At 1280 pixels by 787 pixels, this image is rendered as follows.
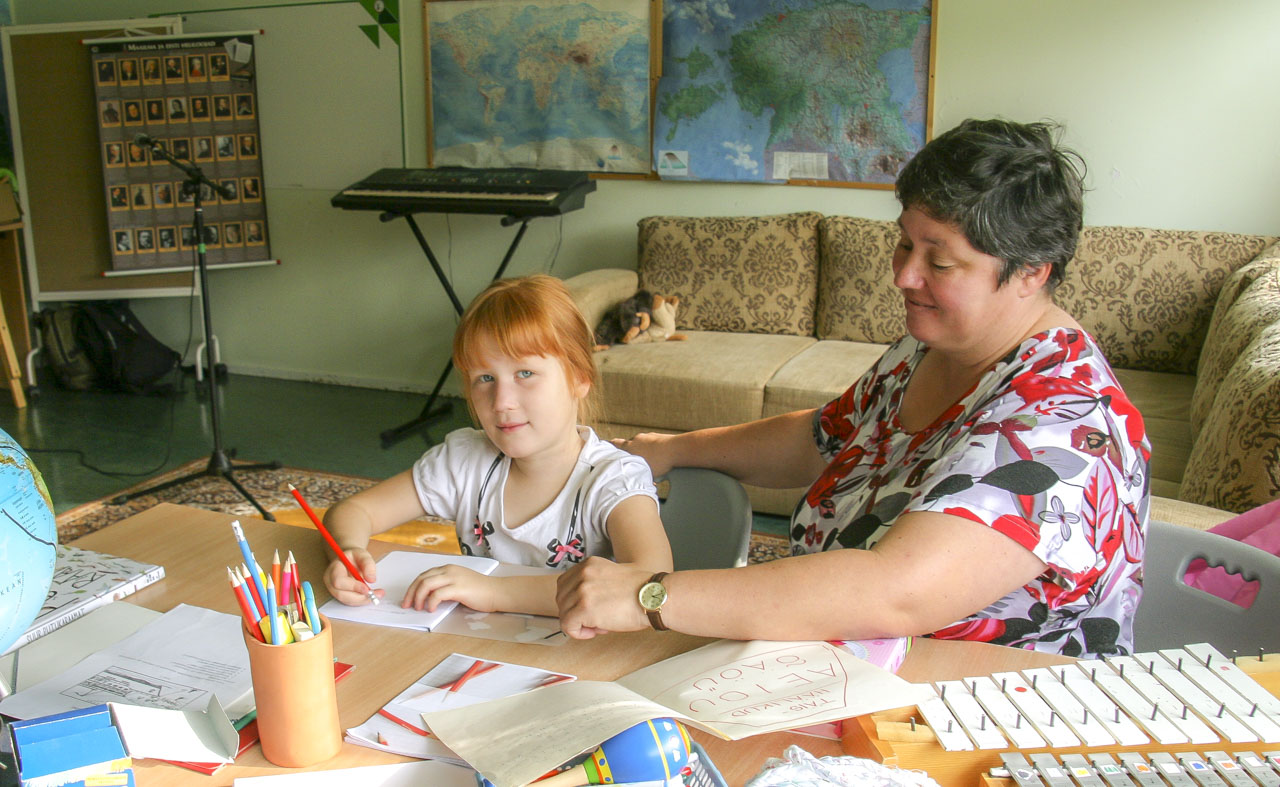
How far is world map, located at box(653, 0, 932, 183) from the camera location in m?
3.73

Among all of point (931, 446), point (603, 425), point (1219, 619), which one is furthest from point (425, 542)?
point (1219, 619)

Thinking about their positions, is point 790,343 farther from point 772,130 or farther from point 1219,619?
point 1219,619

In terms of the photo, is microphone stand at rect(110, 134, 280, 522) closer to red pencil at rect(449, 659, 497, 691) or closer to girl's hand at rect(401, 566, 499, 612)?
girl's hand at rect(401, 566, 499, 612)

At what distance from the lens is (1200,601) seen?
1260 mm

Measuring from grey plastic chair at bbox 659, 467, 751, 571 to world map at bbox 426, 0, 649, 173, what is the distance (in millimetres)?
2882

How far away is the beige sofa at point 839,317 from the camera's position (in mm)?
2723

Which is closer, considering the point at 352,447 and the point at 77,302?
the point at 352,447

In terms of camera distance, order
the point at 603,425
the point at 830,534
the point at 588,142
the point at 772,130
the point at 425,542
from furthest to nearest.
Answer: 1. the point at 588,142
2. the point at 772,130
3. the point at 603,425
4. the point at 425,542
5. the point at 830,534

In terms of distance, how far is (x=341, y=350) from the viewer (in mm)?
5082

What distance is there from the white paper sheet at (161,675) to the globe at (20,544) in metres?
0.14

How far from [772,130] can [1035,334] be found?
2.88 m

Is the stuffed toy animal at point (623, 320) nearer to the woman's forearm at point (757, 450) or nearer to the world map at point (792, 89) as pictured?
the world map at point (792, 89)

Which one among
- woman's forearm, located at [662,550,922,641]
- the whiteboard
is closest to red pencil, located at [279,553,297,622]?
woman's forearm, located at [662,550,922,641]

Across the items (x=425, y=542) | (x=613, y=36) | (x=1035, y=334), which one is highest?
(x=613, y=36)
